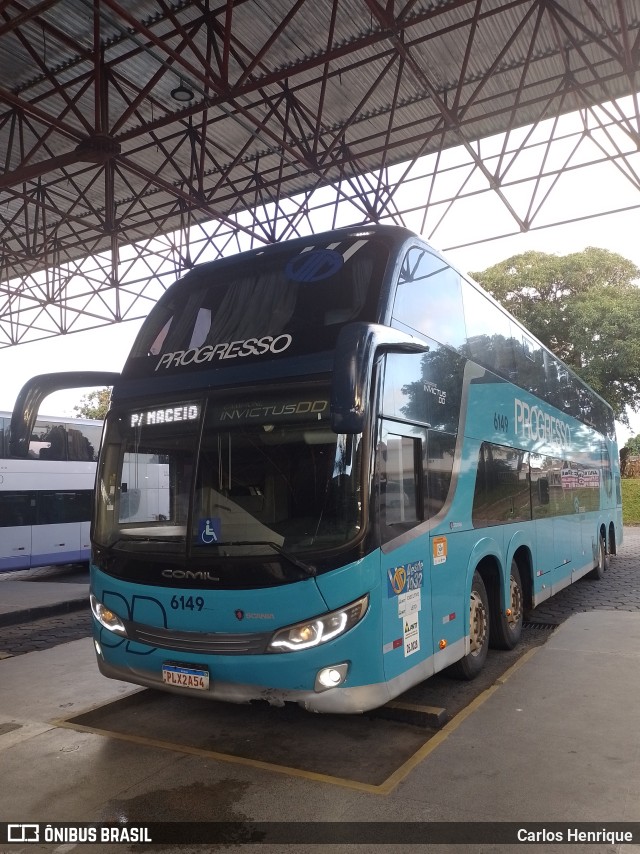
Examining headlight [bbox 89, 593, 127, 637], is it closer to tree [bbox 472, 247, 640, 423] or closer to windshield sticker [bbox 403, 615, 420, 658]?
windshield sticker [bbox 403, 615, 420, 658]

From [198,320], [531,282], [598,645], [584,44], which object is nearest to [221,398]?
[198,320]

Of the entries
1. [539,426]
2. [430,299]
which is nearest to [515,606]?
[539,426]

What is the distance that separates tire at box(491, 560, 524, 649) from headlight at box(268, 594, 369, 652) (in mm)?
3137

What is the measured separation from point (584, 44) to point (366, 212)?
4728mm

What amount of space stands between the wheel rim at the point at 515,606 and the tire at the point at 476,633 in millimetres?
829

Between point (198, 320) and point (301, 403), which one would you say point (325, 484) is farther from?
point (198, 320)

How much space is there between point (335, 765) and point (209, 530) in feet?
5.53

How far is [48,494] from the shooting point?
15219 mm

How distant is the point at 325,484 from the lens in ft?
14.1

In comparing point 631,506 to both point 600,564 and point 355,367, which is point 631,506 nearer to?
point 600,564

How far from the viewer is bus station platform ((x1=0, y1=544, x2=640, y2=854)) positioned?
3602 mm

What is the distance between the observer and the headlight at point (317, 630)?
4195 mm

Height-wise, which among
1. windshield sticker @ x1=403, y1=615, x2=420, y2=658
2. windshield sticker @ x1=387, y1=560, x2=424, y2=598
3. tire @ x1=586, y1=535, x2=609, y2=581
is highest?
windshield sticker @ x1=387, y1=560, x2=424, y2=598

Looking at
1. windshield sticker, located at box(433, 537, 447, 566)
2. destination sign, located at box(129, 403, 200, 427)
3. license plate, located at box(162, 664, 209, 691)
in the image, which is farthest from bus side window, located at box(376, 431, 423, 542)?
license plate, located at box(162, 664, 209, 691)
